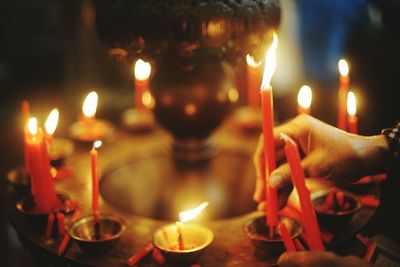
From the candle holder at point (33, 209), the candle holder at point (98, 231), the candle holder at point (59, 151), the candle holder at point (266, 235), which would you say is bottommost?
the candle holder at point (266, 235)

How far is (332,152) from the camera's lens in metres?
1.92

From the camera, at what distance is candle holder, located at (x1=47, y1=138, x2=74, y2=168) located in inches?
99.3

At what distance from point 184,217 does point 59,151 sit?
1.12 meters

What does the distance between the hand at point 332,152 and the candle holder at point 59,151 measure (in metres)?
1.04

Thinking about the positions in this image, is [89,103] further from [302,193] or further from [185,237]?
[302,193]

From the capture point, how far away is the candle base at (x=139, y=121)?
3109 mm

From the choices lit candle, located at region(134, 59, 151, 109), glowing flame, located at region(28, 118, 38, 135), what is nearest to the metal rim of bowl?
glowing flame, located at region(28, 118, 38, 135)

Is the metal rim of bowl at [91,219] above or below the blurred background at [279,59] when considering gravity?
below

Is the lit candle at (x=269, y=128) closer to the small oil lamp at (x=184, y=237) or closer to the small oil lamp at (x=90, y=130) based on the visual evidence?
the small oil lamp at (x=184, y=237)

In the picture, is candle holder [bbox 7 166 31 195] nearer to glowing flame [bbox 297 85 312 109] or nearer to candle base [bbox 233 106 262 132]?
glowing flame [bbox 297 85 312 109]

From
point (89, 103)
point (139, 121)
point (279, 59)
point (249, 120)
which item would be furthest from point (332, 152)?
point (279, 59)

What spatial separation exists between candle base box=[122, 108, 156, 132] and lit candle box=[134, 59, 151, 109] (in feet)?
0.16

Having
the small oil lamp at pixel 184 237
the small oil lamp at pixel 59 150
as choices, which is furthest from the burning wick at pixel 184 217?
the small oil lamp at pixel 59 150

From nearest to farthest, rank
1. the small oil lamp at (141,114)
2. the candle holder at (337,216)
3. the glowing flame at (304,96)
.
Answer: the candle holder at (337,216)
the glowing flame at (304,96)
the small oil lamp at (141,114)
